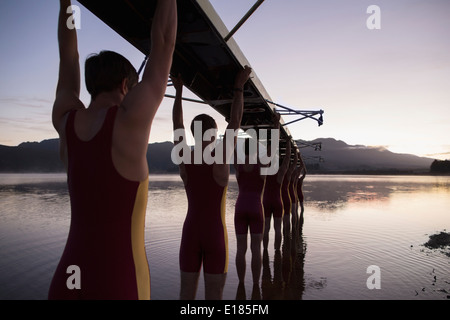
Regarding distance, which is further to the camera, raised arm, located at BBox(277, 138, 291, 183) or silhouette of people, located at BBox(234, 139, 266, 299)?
raised arm, located at BBox(277, 138, 291, 183)

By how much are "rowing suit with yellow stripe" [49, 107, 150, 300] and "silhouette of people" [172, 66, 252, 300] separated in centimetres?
154

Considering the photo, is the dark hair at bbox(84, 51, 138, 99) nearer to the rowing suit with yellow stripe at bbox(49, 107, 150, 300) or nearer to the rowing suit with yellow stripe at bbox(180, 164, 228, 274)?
the rowing suit with yellow stripe at bbox(49, 107, 150, 300)

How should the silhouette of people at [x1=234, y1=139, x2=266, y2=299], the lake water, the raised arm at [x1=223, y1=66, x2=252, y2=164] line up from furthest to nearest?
1. the silhouette of people at [x1=234, y1=139, x2=266, y2=299]
2. the lake water
3. the raised arm at [x1=223, y1=66, x2=252, y2=164]

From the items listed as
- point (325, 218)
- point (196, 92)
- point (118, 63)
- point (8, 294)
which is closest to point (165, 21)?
point (118, 63)

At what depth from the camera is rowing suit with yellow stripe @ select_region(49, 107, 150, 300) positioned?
1.17 m

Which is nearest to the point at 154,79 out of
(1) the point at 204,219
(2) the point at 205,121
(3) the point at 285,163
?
(2) the point at 205,121

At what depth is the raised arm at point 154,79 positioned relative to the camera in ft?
3.67

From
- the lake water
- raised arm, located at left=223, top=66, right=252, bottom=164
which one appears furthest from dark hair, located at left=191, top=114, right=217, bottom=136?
the lake water

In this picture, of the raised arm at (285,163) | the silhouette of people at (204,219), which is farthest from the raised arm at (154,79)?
the raised arm at (285,163)

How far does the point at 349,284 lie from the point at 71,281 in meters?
5.19

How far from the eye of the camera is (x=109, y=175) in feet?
3.84

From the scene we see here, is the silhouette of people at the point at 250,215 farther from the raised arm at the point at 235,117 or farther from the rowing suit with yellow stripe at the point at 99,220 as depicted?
the rowing suit with yellow stripe at the point at 99,220

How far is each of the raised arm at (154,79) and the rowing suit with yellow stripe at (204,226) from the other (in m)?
1.62

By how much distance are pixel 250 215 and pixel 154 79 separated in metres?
4.32
